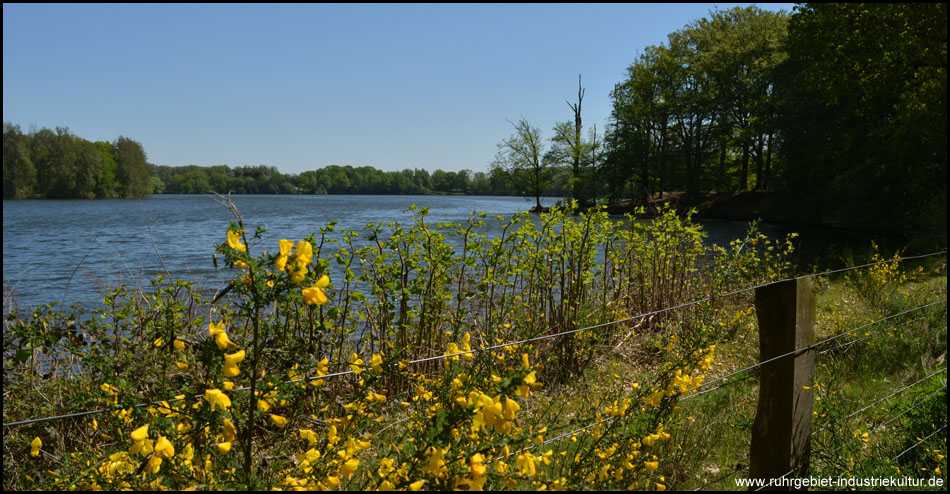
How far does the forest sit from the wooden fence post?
212 cm

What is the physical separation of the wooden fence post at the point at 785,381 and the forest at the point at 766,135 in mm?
2118

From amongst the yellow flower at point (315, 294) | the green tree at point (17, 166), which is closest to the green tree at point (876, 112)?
the yellow flower at point (315, 294)

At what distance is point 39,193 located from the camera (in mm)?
59438

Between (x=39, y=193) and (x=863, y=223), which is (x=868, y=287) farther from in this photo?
(x=39, y=193)

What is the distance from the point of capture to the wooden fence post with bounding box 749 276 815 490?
2.22m

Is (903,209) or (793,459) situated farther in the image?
(903,209)

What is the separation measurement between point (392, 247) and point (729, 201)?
32252mm

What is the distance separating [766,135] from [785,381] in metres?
38.8

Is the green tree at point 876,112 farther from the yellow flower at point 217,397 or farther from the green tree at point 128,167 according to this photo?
the green tree at point 128,167

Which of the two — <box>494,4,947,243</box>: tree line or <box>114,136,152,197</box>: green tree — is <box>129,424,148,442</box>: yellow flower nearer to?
<box>494,4,947,243</box>: tree line

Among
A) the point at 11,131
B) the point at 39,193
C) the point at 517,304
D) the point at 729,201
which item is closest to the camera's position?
the point at 517,304

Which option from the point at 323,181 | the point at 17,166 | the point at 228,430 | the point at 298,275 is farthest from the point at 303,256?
the point at 323,181

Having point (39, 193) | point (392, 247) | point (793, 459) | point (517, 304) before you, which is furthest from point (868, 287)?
point (39, 193)

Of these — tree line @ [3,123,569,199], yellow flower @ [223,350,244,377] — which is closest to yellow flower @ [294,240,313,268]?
yellow flower @ [223,350,244,377]
